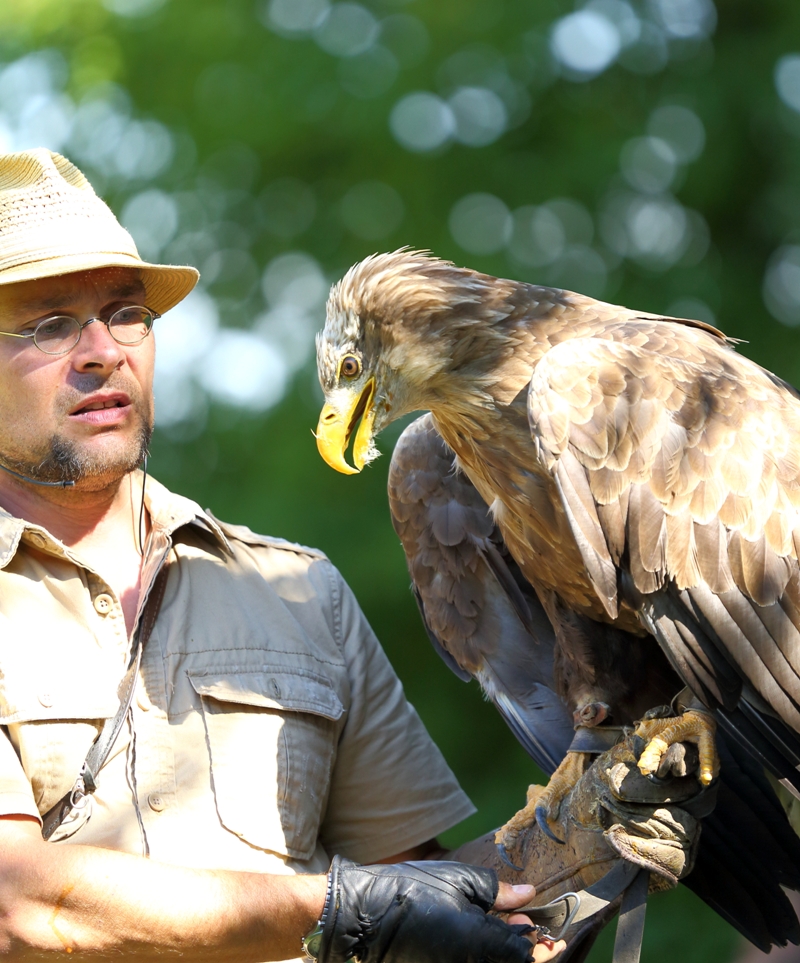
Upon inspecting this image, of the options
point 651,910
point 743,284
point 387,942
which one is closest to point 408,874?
point 387,942

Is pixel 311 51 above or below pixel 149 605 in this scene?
above

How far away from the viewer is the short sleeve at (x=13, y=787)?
241cm

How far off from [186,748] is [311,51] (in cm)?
433

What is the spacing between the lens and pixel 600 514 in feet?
8.52

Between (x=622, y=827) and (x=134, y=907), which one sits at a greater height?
(x=622, y=827)

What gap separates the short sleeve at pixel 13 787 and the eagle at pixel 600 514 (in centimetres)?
104

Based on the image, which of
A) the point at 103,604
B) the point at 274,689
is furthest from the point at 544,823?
the point at 103,604

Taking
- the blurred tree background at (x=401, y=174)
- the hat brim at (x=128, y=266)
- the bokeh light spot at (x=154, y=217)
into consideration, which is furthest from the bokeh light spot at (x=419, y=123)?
the hat brim at (x=128, y=266)

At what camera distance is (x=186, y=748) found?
112 inches

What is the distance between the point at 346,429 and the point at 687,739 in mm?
1158

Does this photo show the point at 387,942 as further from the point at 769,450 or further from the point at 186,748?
the point at 769,450

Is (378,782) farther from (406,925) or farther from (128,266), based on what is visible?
(128,266)

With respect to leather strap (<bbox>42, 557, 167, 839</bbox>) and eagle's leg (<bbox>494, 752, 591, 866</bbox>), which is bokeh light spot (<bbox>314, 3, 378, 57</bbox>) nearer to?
leather strap (<bbox>42, 557, 167, 839</bbox>)

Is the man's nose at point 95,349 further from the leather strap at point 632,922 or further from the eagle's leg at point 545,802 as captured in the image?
the leather strap at point 632,922
